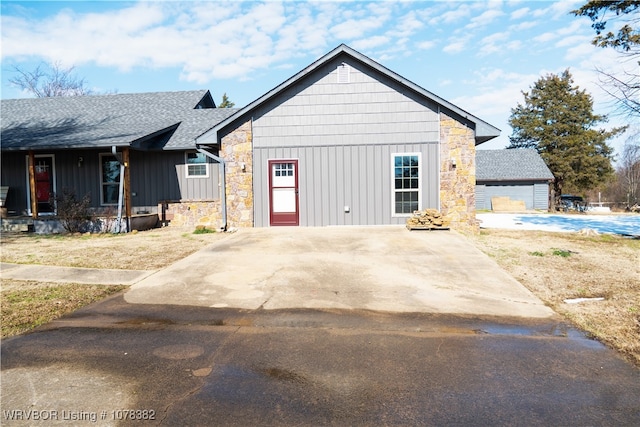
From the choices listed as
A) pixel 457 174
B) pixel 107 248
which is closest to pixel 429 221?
pixel 457 174

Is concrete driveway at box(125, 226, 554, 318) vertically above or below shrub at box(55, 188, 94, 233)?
below

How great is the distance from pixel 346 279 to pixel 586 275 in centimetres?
431

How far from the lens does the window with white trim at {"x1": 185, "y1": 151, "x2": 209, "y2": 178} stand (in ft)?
49.4

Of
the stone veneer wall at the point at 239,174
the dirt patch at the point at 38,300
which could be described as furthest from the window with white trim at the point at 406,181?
the dirt patch at the point at 38,300

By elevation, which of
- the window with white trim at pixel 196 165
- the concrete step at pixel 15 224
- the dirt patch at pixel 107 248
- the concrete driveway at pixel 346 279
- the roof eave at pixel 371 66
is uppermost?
the roof eave at pixel 371 66

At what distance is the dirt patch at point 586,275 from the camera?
15.5ft

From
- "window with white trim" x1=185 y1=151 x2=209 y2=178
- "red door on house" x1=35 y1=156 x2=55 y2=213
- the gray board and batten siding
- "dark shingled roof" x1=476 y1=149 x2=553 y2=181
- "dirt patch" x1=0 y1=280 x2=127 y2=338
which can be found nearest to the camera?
"dirt patch" x1=0 y1=280 x2=127 y2=338

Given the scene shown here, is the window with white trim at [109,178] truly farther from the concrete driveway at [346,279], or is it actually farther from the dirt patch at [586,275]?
the dirt patch at [586,275]

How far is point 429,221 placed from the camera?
38.6ft

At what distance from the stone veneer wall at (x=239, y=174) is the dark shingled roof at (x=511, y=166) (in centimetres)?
2460

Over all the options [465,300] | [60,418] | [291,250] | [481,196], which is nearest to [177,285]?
[291,250]

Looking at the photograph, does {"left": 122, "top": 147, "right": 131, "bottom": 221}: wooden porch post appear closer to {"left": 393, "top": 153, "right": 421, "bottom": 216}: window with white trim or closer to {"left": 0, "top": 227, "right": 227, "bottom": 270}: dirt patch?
{"left": 0, "top": 227, "right": 227, "bottom": 270}: dirt patch

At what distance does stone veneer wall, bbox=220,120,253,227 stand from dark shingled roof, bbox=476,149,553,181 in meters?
24.6

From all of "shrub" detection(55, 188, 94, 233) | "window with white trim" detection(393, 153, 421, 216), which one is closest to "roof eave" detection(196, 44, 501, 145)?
"window with white trim" detection(393, 153, 421, 216)
